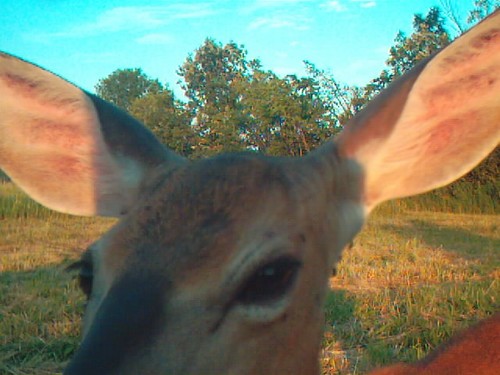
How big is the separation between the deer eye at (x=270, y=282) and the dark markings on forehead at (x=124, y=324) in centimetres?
26

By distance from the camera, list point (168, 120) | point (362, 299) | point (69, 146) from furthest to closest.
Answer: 1. point (168, 120)
2. point (362, 299)
3. point (69, 146)

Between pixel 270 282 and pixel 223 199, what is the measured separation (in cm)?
30

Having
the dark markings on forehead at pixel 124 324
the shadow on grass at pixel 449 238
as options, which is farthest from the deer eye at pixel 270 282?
the shadow on grass at pixel 449 238

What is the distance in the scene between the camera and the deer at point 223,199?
172cm

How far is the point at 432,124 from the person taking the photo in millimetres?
2297

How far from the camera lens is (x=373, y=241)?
440 inches

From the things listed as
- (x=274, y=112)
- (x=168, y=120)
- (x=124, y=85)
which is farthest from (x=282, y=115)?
(x=124, y=85)

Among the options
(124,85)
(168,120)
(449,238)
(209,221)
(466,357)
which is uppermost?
(124,85)

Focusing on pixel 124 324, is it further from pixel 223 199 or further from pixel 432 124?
pixel 432 124

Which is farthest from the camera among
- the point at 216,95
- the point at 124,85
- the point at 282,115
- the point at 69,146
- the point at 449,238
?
the point at 124,85

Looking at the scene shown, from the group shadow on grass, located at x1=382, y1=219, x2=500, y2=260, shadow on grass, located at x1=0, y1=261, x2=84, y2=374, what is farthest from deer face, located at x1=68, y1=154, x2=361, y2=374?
shadow on grass, located at x1=382, y1=219, x2=500, y2=260

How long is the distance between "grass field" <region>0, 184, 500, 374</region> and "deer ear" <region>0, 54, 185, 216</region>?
1.83m

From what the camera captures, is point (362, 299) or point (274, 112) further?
point (274, 112)

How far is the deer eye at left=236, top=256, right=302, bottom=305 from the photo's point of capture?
1.84m
